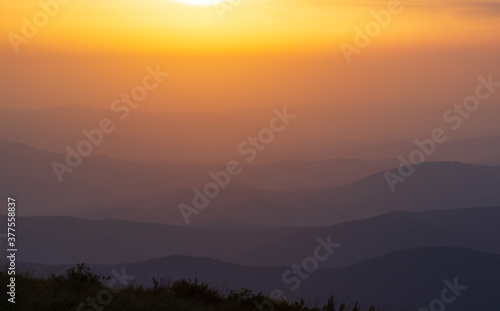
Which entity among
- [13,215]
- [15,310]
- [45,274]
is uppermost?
[13,215]

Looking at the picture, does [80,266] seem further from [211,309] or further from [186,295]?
[211,309]

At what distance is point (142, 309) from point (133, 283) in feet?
5.67

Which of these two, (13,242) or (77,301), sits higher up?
(13,242)

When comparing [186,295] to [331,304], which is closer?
[331,304]

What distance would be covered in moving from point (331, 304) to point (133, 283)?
13.8 ft

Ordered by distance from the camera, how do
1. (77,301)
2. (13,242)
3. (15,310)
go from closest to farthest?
(15,310)
(77,301)
(13,242)

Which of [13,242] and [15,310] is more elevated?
[13,242]

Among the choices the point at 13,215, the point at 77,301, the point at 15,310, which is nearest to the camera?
the point at 15,310

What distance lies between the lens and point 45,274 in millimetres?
12438

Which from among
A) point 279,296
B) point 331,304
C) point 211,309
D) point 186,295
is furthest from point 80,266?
point 331,304

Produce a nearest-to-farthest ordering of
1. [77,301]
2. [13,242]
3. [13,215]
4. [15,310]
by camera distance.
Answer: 1. [15,310]
2. [77,301]
3. [13,242]
4. [13,215]

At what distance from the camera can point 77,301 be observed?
35.2 ft

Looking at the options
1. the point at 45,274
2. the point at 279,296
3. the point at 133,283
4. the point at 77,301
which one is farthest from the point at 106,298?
the point at 279,296

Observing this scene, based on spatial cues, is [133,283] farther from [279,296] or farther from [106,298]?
[279,296]
